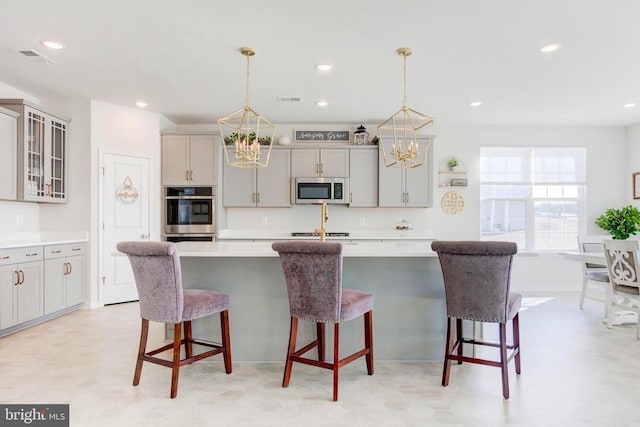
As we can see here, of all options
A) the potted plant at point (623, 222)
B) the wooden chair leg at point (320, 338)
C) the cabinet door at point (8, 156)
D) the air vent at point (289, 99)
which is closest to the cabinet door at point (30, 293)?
the cabinet door at point (8, 156)

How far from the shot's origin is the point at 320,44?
3152mm

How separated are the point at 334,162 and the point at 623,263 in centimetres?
348

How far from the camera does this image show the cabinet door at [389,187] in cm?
554

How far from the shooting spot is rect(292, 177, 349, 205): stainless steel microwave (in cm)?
546

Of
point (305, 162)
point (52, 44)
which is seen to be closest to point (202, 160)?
point (305, 162)

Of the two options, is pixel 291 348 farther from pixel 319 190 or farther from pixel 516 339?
pixel 319 190

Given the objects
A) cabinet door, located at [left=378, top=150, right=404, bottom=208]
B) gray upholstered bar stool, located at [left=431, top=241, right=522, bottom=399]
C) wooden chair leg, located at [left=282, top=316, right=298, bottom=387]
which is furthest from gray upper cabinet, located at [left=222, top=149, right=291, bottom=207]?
gray upholstered bar stool, located at [left=431, top=241, right=522, bottom=399]

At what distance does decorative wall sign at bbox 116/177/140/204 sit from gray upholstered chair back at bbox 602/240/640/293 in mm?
5351

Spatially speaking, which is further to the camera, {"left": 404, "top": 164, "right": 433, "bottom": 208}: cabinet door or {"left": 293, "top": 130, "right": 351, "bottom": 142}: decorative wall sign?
{"left": 293, "top": 130, "right": 351, "bottom": 142}: decorative wall sign

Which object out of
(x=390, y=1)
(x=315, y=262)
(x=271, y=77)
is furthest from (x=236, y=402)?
(x=271, y=77)

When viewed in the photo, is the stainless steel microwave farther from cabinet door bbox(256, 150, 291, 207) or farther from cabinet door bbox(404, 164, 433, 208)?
cabinet door bbox(404, 164, 433, 208)

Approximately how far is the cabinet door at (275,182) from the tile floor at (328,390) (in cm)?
267

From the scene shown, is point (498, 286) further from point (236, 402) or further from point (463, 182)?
point (463, 182)

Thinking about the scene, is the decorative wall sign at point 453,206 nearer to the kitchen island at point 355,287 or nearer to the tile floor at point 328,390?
the tile floor at point 328,390
